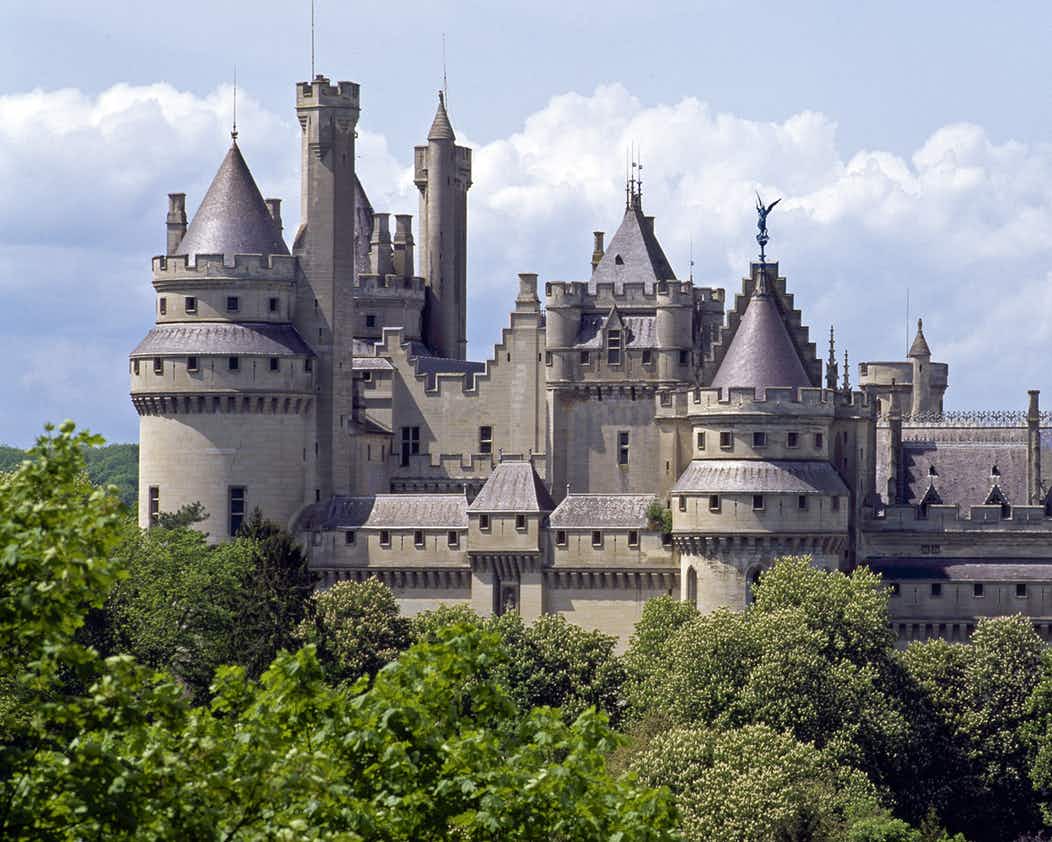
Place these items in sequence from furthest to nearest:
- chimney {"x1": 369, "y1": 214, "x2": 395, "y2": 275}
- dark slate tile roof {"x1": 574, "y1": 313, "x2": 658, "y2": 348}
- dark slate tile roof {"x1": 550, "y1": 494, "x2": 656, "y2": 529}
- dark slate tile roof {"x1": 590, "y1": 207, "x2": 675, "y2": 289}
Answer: chimney {"x1": 369, "y1": 214, "x2": 395, "y2": 275} < dark slate tile roof {"x1": 590, "y1": 207, "x2": 675, "y2": 289} < dark slate tile roof {"x1": 574, "y1": 313, "x2": 658, "y2": 348} < dark slate tile roof {"x1": 550, "y1": 494, "x2": 656, "y2": 529}

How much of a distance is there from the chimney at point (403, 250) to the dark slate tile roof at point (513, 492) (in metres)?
20.2

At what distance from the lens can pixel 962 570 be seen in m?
110

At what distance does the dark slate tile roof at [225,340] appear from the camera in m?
111

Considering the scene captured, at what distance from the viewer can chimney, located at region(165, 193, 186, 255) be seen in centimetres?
11824

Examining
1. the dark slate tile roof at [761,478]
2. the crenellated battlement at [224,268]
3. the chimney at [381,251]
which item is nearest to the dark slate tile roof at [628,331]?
the dark slate tile roof at [761,478]

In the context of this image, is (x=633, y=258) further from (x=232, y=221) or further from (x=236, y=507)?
(x=236, y=507)

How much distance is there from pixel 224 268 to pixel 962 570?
29.3 metres

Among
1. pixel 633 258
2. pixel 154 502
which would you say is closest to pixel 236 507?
pixel 154 502

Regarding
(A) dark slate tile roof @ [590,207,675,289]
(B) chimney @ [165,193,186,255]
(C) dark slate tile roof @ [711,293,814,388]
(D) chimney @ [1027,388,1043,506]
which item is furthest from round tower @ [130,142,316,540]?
(D) chimney @ [1027,388,1043,506]

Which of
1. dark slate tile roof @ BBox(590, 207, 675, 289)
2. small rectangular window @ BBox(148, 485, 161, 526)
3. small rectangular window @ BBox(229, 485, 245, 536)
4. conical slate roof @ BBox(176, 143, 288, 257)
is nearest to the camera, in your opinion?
small rectangular window @ BBox(229, 485, 245, 536)

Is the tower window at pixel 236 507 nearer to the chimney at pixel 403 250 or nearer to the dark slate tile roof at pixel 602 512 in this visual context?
the dark slate tile roof at pixel 602 512

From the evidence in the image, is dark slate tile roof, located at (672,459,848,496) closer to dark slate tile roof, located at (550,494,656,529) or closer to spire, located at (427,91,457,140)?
dark slate tile roof, located at (550,494,656,529)

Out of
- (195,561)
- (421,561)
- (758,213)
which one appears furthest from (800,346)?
(195,561)

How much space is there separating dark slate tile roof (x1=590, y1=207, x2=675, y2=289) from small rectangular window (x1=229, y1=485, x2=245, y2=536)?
1569 centimetres
